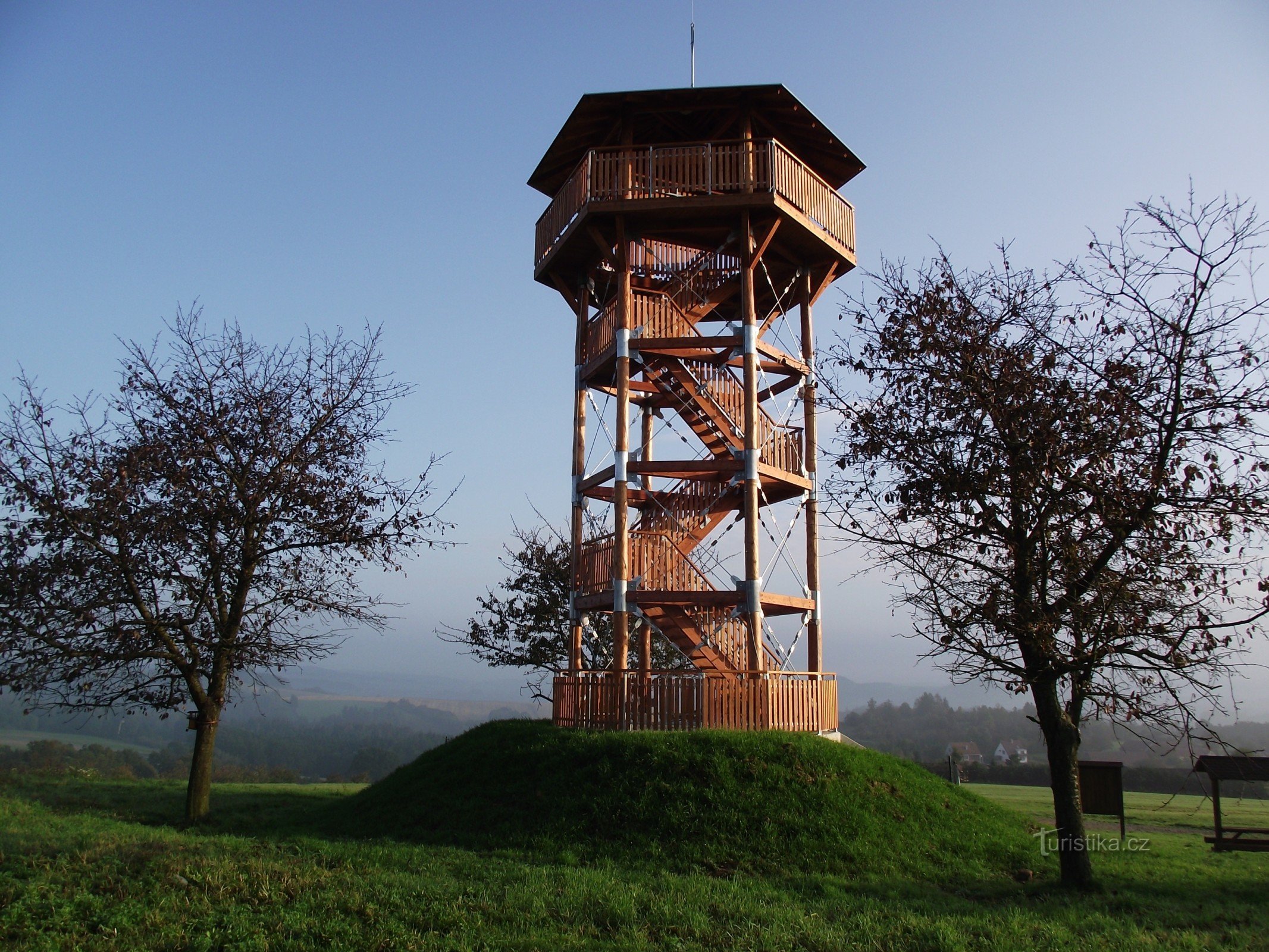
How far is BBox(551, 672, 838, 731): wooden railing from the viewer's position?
16.8 meters

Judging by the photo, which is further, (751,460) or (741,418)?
(741,418)

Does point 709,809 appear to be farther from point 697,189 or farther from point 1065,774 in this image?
point 697,189

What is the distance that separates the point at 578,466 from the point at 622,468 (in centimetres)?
247

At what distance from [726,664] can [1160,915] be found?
9476 mm

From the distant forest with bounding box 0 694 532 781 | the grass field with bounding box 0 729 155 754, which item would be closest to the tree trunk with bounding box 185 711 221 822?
the distant forest with bounding box 0 694 532 781

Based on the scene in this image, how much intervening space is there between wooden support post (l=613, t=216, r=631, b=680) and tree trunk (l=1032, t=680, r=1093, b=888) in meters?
8.27

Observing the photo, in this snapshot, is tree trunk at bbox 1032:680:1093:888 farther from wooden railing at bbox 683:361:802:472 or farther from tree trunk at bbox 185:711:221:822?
tree trunk at bbox 185:711:221:822

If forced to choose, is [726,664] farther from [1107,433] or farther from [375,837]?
[1107,433]

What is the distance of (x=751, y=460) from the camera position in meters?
18.2

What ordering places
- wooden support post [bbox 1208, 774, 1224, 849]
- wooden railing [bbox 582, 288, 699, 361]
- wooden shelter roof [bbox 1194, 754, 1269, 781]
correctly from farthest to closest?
1. wooden railing [bbox 582, 288, 699, 361]
2. wooden shelter roof [bbox 1194, 754, 1269, 781]
3. wooden support post [bbox 1208, 774, 1224, 849]

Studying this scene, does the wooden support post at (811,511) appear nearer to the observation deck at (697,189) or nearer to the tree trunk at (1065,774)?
the observation deck at (697,189)

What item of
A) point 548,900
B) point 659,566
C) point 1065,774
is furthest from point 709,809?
point 659,566

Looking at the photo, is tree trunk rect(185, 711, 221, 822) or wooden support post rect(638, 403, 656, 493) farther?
wooden support post rect(638, 403, 656, 493)

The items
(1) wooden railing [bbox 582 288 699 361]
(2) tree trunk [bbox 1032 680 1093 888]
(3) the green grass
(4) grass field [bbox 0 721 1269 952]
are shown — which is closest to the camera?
(4) grass field [bbox 0 721 1269 952]
